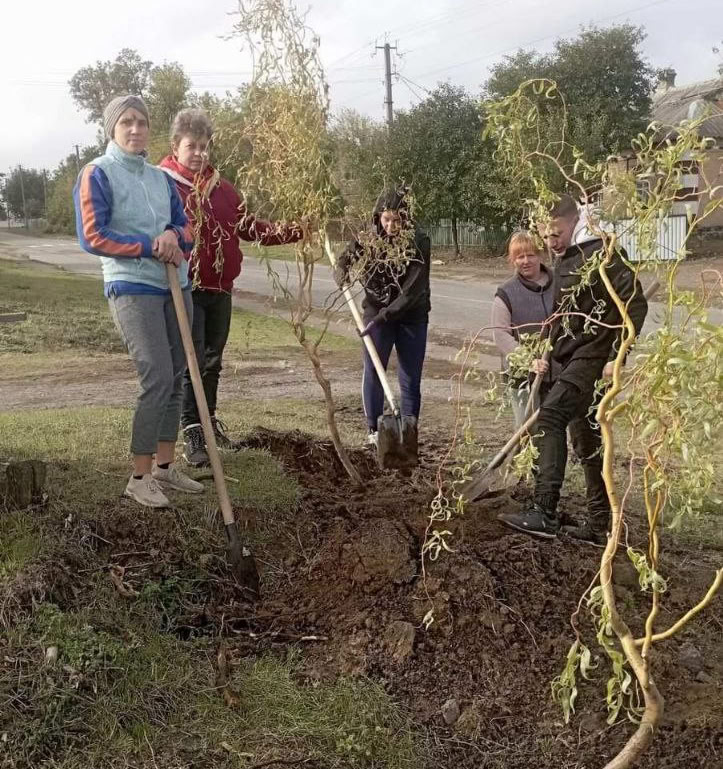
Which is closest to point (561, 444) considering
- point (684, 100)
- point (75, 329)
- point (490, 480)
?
point (490, 480)

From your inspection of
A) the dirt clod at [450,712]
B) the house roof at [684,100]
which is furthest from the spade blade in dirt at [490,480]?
the house roof at [684,100]

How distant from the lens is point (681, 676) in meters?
3.20

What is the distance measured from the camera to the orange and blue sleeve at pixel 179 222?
4180 mm

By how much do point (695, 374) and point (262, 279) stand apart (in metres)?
22.1

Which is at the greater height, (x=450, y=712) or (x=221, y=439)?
(x=221, y=439)

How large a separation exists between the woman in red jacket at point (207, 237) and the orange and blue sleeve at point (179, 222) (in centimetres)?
10

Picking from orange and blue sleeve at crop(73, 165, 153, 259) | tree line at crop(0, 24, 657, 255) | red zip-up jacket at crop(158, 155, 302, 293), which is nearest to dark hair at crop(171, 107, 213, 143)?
red zip-up jacket at crop(158, 155, 302, 293)

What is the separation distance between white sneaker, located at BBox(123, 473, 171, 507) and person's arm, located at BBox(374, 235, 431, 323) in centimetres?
193

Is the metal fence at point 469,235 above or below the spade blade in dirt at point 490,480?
above

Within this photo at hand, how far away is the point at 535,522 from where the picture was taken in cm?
407

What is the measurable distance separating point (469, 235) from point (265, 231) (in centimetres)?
2657

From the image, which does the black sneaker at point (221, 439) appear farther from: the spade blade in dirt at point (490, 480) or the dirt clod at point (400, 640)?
the dirt clod at point (400, 640)

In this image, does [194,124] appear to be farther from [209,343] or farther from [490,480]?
[490,480]

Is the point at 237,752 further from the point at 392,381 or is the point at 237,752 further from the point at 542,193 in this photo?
the point at 392,381
